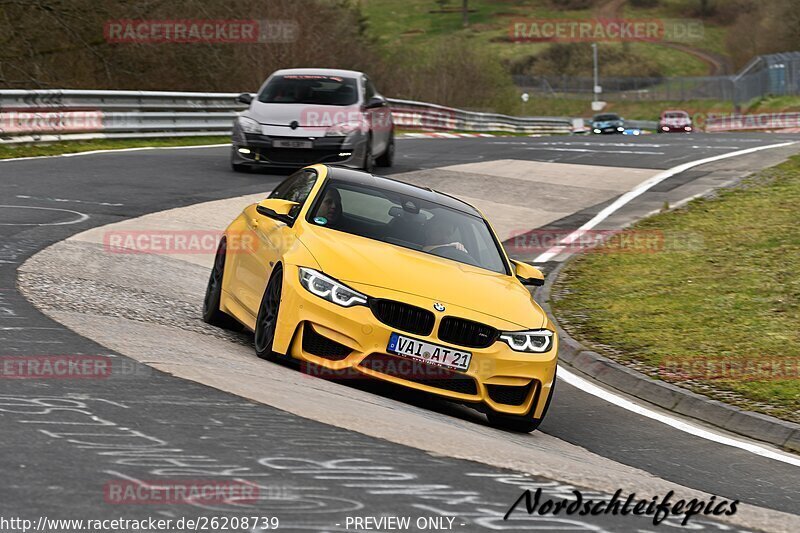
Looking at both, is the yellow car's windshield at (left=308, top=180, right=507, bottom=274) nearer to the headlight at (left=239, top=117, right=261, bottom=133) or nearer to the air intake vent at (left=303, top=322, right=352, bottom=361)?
the air intake vent at (left=303, top=322, right=352, bottom=361)

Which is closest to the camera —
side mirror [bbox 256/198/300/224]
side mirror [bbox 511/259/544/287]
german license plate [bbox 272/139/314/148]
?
side mirror [bbox 256/198/300/224]

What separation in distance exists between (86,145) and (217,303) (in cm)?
1715

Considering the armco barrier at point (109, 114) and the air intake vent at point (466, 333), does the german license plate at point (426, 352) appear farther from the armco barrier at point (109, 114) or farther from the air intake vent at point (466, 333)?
the armco barrier at point (109, 114)

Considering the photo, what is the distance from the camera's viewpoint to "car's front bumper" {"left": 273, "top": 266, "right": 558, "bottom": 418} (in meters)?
7.99

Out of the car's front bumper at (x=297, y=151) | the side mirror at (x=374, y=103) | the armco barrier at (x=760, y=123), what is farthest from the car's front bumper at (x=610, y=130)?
the car's front bumper at (x=297, y=151)

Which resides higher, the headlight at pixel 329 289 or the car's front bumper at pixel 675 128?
the headlight at pixel 329 289

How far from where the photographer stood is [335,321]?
316 inches

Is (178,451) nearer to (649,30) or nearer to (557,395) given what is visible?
(557,395)

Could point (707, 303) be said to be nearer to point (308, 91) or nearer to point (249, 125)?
point (249, 125)

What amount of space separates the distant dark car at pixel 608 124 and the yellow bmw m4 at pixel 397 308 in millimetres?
57677

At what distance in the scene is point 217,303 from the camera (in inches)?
396

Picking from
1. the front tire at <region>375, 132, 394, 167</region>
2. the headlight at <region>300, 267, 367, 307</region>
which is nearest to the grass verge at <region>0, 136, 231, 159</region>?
the front tire at <region>375, 132, 394, 167</region>

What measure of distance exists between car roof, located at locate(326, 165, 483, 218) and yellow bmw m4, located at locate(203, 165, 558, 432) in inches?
16.0

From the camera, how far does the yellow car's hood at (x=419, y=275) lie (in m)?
8.25
